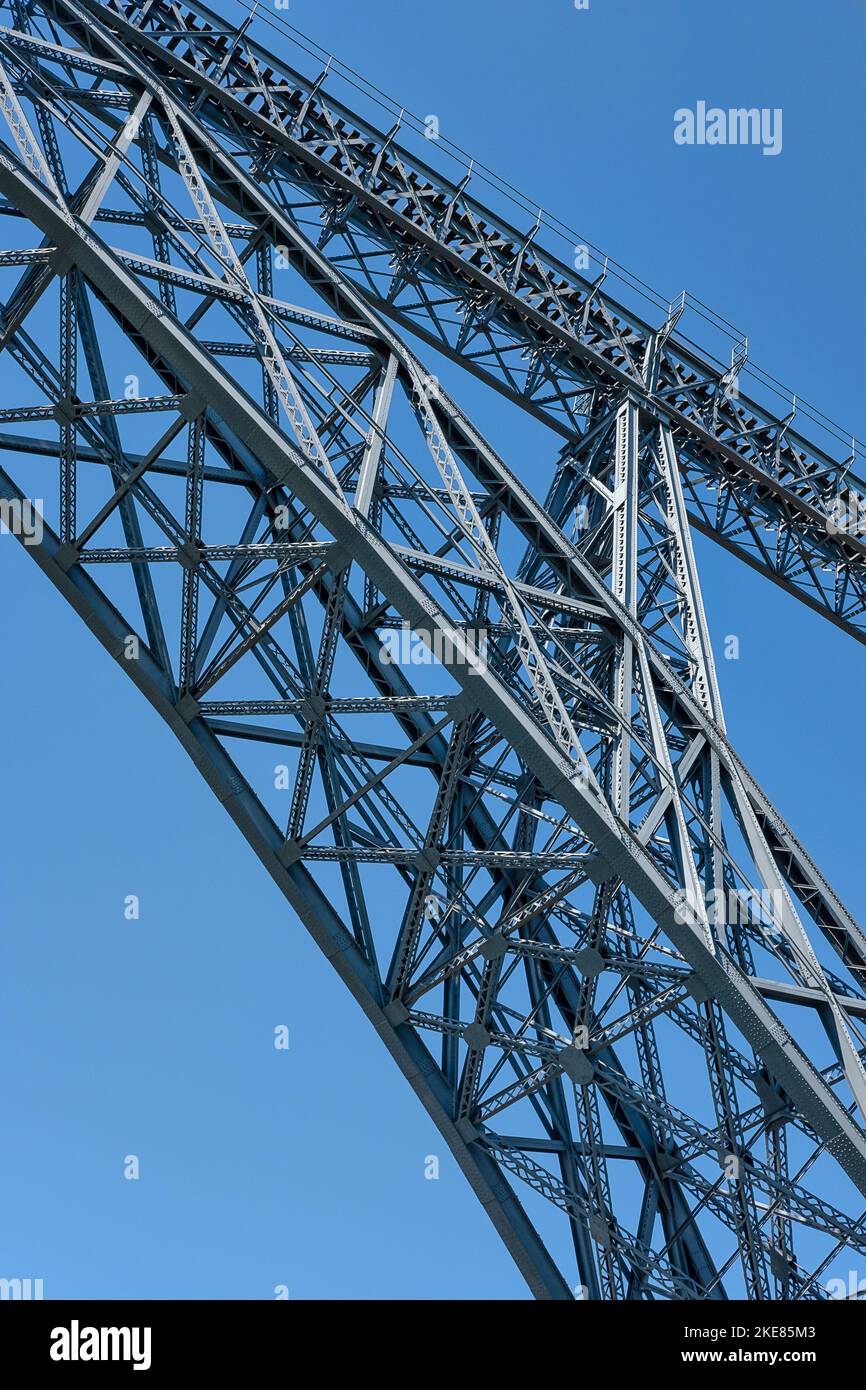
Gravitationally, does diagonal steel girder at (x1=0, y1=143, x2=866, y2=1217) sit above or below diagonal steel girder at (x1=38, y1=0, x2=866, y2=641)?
below

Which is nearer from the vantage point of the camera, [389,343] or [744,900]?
[744,900]

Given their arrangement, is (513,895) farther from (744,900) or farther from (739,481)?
(739,481)

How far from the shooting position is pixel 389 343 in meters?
17.6

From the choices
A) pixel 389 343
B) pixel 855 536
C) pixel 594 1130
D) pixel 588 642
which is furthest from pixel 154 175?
pixel 855 536

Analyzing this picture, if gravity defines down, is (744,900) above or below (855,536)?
below

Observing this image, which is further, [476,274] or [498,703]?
[476,274]

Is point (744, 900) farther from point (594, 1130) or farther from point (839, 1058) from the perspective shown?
point (594, 1130)

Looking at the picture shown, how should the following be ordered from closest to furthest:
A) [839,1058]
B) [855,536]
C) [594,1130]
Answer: [839,1058] < [594,1130] < [855,536]

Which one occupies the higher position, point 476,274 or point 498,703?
point 476,274

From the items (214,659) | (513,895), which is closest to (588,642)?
(513,895)

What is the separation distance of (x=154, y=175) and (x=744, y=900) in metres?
10.7

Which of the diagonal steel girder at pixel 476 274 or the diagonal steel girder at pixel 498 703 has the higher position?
the diagonal steel girder at pixel 476 274
